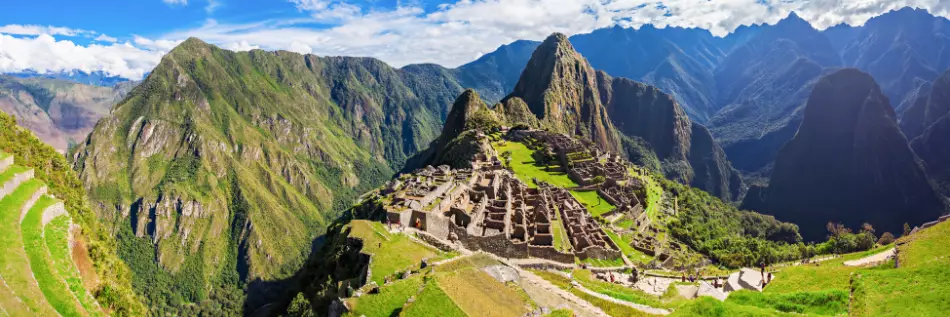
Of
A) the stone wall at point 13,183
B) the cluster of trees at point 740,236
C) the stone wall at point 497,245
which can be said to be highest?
the stone wall at point 13,183

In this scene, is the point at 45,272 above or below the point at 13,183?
below

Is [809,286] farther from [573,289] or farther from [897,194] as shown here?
[897,194]

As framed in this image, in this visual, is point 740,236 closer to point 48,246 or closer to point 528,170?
point 528,170

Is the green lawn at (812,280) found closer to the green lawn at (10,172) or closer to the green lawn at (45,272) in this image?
the green lawn at (45,272)

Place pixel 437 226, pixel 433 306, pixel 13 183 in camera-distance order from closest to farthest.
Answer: pixel 433 306, pixel 13 183, pixel 437 226

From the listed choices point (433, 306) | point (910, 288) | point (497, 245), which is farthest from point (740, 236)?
point (433, 306)

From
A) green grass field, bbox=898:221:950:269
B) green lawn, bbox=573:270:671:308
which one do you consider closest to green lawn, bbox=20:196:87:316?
green lawn, bbox=573:270:671:308

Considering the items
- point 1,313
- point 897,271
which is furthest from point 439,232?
point 897,271

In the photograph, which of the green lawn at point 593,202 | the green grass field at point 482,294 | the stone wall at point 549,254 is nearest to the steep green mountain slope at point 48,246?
the green grass field at point 482,294
